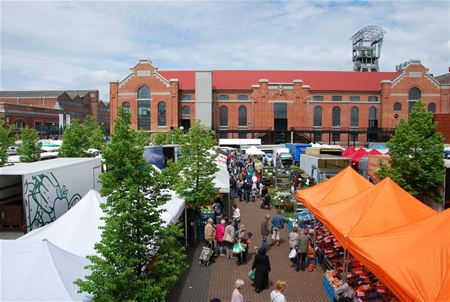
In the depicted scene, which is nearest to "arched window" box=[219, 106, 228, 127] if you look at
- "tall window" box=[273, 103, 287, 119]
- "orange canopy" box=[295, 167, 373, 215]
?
"tall window" box=[273, 103, 287, 119]

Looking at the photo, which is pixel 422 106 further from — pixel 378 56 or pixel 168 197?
pixel 378 56

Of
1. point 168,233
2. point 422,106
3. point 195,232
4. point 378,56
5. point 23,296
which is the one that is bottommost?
point 195,232

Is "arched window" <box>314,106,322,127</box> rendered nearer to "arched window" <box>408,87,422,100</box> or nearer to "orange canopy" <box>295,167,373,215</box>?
"arched window" <box>408,87,422,100</box>

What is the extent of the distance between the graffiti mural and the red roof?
51.8m

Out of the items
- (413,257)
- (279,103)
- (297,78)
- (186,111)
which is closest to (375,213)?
(413,257)

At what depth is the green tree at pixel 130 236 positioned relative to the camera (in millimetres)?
6836

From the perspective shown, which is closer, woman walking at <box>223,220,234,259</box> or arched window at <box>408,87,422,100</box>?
woman walking at <box>223,220,234,259</box>

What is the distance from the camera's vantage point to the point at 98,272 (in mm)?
6770


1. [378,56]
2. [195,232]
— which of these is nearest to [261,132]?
[378,56]

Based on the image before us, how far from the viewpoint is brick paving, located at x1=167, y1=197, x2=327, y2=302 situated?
10.1 metres

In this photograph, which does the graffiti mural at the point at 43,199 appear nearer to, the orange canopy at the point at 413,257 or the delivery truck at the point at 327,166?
the orange canopy at the point at 413,257

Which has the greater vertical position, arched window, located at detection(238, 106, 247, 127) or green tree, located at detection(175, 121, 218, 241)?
arched window, located at detection(238, 106, 247, 127)

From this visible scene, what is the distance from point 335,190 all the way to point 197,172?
571 cm

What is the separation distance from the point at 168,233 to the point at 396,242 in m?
4.53
